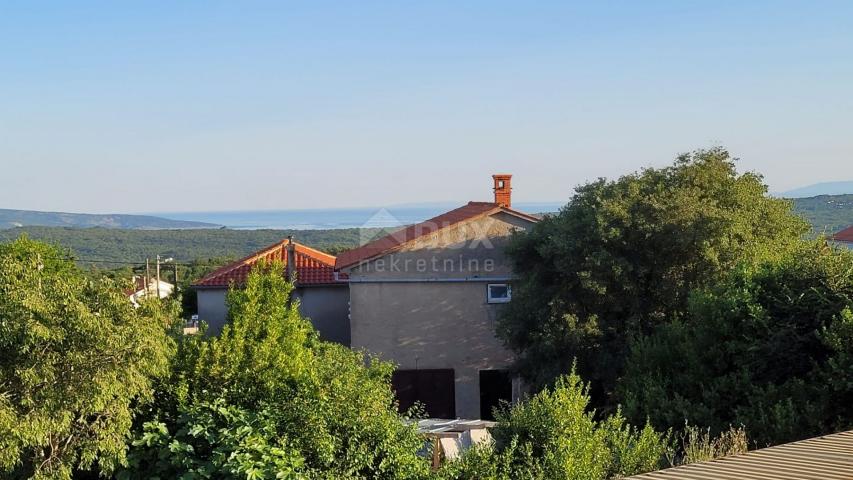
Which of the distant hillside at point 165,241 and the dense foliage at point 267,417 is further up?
the distant hillside at point 165,241

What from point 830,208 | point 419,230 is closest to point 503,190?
point 419,230

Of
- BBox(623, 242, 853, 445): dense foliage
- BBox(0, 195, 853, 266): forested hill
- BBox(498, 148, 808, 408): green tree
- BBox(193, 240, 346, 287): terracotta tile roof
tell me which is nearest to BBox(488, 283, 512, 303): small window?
BBox(498, 148, 808, 408): green tree

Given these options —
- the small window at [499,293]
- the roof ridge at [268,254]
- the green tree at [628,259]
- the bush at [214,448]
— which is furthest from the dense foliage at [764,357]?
the roof ridge at [268,254]

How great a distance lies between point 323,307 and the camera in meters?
28.0

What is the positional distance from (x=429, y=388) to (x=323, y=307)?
6.28 meters

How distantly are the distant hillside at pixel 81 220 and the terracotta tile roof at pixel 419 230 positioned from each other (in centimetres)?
8126

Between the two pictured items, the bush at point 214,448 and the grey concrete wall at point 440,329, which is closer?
the bush at point 214,448

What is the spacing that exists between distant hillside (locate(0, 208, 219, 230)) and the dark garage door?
8283 cm

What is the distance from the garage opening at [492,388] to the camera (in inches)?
A: 920

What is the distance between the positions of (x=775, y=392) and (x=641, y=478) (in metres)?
7.13

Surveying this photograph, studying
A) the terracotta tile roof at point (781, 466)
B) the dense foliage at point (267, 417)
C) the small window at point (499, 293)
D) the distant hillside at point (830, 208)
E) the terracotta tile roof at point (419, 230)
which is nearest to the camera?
the terracotta tile roof at point (781, 466)

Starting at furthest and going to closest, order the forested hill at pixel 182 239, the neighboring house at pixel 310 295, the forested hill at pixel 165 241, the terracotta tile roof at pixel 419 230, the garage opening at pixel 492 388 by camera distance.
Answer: the forested hill at pixel 165 241 < the forested hill at pixel 182 239 < the neighboring house at pixel 310 295 < the garage opening at pixel 492 388 < the terracotta tile roof at pixel 419 230

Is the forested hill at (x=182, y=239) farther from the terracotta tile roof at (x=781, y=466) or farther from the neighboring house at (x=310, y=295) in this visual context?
the terracotta tile roof at (x=781, y=466)

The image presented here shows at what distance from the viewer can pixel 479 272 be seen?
915 inches
